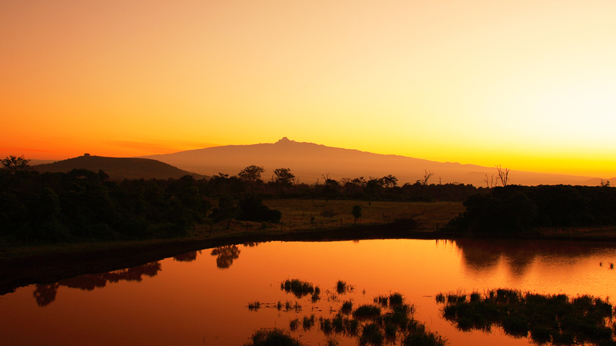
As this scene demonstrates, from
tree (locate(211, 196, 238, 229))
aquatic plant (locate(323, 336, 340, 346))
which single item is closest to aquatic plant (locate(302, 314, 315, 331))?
aquatic plant (locate(323, 336, 340, 346))

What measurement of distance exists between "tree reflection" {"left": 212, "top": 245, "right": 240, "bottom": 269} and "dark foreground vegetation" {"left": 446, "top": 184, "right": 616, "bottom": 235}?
2216cm

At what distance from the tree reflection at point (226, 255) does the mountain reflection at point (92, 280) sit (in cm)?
368

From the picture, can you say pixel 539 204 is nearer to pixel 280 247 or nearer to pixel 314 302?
pixel 280 247

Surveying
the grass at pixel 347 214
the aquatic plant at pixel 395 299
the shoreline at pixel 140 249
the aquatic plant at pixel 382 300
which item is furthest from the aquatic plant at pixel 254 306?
the grass at pixel 347 214

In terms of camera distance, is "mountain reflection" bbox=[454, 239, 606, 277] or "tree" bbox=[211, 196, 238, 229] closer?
"mountain reflection" bbox=[454, 239, 606, 277]

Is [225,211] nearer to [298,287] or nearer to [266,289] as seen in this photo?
[266,289]

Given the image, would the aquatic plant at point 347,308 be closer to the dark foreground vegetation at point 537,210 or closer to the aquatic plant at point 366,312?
the aquatic plant at point 366,312

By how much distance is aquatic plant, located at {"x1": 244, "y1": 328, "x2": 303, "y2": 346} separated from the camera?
11.7m

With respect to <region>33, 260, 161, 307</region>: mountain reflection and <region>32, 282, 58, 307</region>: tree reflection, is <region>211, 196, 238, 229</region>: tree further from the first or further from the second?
<region>32, 282, 58, 307</region>: tree reflection

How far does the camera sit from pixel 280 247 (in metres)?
30.1

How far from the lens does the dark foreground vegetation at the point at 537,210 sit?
36688 millimetres

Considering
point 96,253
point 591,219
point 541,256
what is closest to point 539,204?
point 591,219

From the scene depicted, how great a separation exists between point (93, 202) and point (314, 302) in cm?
1944

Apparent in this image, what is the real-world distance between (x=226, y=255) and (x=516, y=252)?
21145 millimetres
